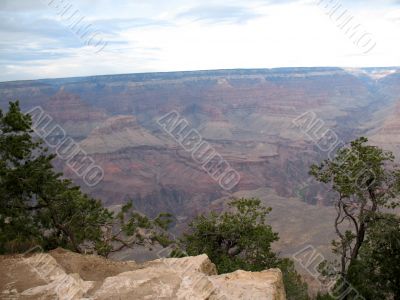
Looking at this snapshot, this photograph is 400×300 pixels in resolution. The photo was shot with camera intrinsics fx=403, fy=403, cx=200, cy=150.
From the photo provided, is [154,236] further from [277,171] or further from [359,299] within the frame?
[277,171]

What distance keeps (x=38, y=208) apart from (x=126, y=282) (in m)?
8.40

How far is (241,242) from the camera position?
21891 mm

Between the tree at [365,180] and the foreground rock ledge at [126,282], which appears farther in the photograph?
Answer: the tree at [365,180]

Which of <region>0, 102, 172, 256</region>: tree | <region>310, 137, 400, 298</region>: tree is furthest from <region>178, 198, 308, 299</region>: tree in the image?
<region>310, 137, 400, 298</region>: tree

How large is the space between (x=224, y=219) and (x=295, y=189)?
4129 inches

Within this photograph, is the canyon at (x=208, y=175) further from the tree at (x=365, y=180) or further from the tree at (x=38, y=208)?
the tree at (x=38, y=208)

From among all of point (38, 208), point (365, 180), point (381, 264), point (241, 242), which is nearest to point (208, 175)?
point (241, 242)

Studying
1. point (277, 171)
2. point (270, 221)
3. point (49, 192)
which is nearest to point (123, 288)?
point (49, 192)

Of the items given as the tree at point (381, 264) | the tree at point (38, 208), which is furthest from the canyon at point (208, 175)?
the tree at point (38, 208)

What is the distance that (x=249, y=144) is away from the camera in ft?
550

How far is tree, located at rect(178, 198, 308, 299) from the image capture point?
845 inches

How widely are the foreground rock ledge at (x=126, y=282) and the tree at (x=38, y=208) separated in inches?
118

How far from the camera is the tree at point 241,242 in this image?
21469mm

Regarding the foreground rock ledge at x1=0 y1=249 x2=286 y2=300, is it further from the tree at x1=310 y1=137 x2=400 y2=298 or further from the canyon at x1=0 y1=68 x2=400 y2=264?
the canyon at x1=0 y1=68 x2=400 y2=264
